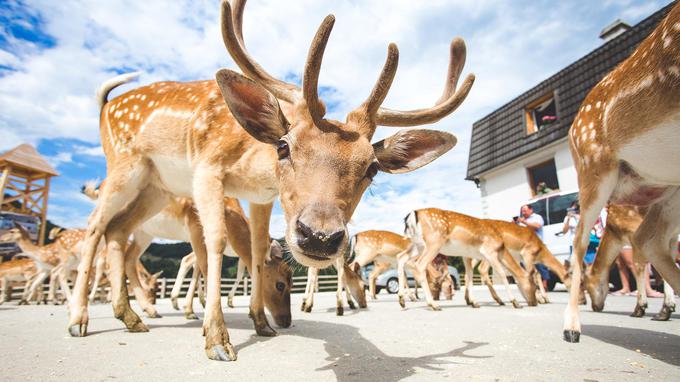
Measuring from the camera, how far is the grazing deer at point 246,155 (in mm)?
2027

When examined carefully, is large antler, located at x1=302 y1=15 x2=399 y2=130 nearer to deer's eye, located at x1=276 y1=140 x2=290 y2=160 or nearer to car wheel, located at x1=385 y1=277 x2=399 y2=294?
deer's eye, located at x1=276 y1=140 x2=290 y2=160

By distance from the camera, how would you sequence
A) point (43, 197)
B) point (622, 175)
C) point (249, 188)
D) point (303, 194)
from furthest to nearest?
point (43, 197)
point (249, 188)
point (622, 175)
point (303, 194)

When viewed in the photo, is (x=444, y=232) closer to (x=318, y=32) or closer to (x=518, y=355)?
(x=518, y=355)

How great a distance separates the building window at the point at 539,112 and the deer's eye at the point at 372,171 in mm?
16536

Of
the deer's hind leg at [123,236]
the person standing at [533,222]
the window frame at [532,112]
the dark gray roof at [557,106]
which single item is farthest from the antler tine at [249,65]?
the window frame at [532,112]

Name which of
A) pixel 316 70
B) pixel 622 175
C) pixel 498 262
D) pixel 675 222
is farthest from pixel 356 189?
pixel 498 262

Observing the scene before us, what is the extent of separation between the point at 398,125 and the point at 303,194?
1203mm

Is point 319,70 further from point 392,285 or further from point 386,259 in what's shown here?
point 392,285

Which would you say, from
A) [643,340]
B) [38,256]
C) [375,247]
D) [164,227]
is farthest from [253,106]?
[38,256]

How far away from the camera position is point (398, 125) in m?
2.80

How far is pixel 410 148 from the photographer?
2682mm

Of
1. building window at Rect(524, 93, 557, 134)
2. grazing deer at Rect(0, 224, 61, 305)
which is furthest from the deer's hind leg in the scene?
building window at Rect(524, 93, 557, 134)

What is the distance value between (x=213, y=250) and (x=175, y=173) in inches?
48.4

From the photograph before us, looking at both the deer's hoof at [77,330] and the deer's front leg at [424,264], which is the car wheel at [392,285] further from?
the deer's hoof at [77,330]
